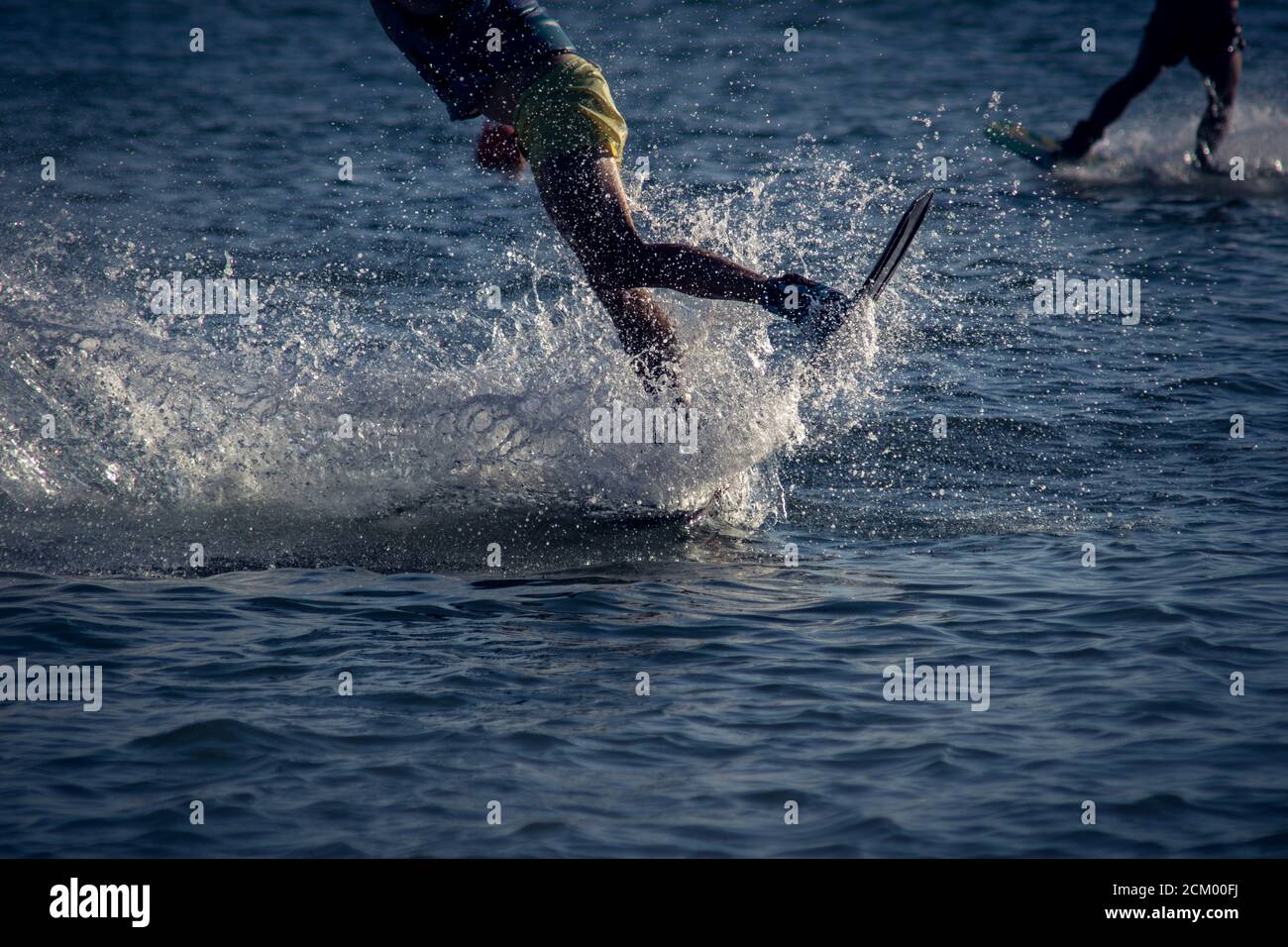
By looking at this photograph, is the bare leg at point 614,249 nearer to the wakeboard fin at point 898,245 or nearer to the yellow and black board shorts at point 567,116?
the yellow and black board shorts at point 567,116

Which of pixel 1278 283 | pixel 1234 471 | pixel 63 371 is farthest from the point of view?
pixel 1278 283

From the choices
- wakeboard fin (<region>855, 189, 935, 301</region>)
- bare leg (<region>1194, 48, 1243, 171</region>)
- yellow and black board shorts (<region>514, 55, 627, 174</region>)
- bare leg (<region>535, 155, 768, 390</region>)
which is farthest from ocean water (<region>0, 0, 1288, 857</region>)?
bare leg (<region>1194, 48, 1243, 171</region>)

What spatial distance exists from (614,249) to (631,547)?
4.98 feet

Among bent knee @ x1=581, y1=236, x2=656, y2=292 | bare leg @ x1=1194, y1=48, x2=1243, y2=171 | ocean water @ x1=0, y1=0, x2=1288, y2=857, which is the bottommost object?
ocean water @ x1=0, y1=0, x2=1288, y2=857

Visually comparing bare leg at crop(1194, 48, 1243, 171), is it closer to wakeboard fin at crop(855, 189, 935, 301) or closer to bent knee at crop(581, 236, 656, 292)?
wakeboard fin at crop(855, 189, 935, 301)

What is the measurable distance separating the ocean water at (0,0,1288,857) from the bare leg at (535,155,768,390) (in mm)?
823

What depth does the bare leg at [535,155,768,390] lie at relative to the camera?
6.50 metres

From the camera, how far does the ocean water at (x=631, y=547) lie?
484 cm

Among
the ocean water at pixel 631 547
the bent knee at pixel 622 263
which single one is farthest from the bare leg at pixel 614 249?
the ocean water at pixel 631 547
